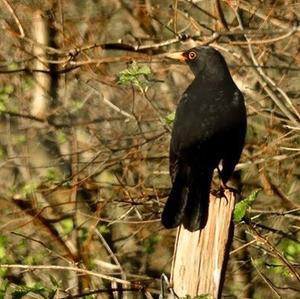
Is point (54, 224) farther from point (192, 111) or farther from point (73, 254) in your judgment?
point (192, 111)

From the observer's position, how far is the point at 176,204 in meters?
3.91

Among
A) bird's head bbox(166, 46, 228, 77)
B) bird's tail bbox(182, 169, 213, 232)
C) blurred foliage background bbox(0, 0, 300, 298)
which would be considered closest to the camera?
bird's tail bbox(182, 169, 213, 232)

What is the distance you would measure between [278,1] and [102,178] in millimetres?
2219

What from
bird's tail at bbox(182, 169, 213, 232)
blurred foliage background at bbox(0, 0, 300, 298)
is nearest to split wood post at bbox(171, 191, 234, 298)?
bird's tail at bbox(182, 169, 213, 232)

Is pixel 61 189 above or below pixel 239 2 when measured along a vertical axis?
below

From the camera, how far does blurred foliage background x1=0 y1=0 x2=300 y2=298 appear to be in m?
8.16

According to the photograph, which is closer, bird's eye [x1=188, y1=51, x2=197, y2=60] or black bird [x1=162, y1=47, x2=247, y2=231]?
black bird [x1=162, y1=47, x2=247, y2=231]

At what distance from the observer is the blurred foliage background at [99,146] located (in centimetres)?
816

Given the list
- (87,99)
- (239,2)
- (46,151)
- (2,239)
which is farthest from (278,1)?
(2,239)

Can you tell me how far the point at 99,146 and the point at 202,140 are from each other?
4.15m

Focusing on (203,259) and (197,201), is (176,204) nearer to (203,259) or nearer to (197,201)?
(197,201)

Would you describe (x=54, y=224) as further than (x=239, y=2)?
Yes

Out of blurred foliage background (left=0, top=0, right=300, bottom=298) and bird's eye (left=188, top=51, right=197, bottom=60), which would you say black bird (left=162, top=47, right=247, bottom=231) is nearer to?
bird's eye (left=188, top=51, right=197, bottom=60)

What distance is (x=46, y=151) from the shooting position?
28.0ft
